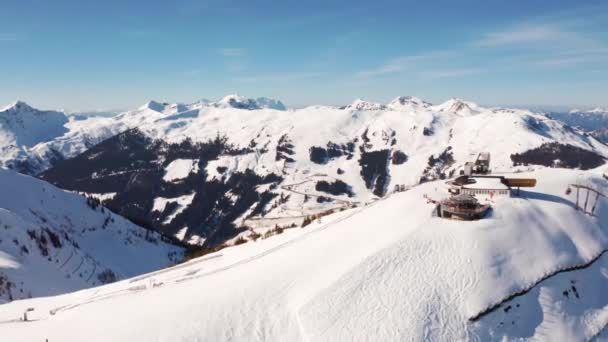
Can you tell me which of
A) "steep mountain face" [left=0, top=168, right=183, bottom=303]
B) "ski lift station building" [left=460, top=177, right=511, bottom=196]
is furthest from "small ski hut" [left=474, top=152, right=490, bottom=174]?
"steep mountain face" [left=0, top=168, right=183, bottom=303]

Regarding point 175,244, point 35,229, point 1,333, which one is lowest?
point 175,244

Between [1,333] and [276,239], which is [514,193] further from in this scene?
[1,333]

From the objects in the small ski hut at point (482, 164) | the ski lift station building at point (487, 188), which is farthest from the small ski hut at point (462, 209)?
the small ski hut at point (482, 164)

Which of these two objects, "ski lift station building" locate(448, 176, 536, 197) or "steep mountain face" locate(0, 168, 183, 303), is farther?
"steep mountain face" locate(0, 168, 183, 303)

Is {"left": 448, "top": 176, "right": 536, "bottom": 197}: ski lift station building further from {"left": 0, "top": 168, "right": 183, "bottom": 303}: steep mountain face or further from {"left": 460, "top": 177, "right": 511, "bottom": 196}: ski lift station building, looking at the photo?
{"left": 0, "top": 168, "right": 183, "bottom": 303}: steep mountain face

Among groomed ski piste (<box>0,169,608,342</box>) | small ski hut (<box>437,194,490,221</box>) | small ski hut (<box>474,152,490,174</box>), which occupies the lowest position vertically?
groomed ski piste (<box>0,169,608,342</box>)

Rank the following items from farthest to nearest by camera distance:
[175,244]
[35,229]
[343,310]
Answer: [175,244], [35,229], [343,310]

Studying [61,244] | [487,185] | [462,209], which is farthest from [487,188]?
[61,244]

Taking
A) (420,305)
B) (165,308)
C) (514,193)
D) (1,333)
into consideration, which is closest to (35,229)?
(1,333)
